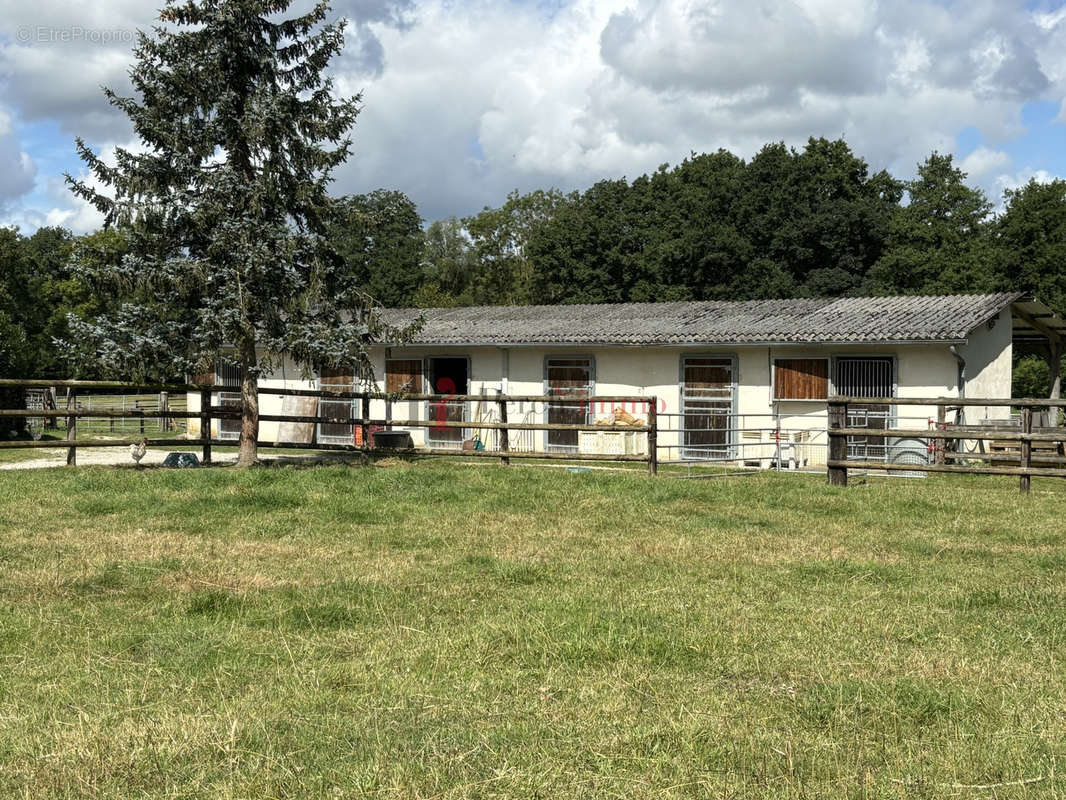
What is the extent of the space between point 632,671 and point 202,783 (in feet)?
7.11

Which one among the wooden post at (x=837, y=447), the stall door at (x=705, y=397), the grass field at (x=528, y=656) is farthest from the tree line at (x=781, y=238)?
the grass field at (x=528, y=656)

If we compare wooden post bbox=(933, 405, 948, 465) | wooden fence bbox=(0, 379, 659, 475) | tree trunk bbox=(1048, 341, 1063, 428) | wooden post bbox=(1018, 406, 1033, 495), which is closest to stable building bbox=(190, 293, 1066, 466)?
tree trunk bbox=(1048, 341, 1063, 428)

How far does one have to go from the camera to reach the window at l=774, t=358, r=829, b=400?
20750 mm

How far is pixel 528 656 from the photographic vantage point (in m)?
5.29

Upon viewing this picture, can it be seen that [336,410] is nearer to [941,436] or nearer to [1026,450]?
[941,436]

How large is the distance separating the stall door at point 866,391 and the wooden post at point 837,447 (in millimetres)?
5798

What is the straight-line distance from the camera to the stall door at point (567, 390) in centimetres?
2347

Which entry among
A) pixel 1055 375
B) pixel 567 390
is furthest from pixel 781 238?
pixel 567 390

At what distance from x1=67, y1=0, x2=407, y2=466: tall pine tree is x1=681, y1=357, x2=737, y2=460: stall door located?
8502 mm

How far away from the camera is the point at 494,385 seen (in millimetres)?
24578

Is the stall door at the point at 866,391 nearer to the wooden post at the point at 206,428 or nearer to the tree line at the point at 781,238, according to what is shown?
A: the wooden post at the point at 206,428

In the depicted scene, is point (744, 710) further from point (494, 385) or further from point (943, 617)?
point (494, 385)

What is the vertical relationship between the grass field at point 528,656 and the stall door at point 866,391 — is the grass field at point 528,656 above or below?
below

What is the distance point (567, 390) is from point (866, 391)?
271 inches
